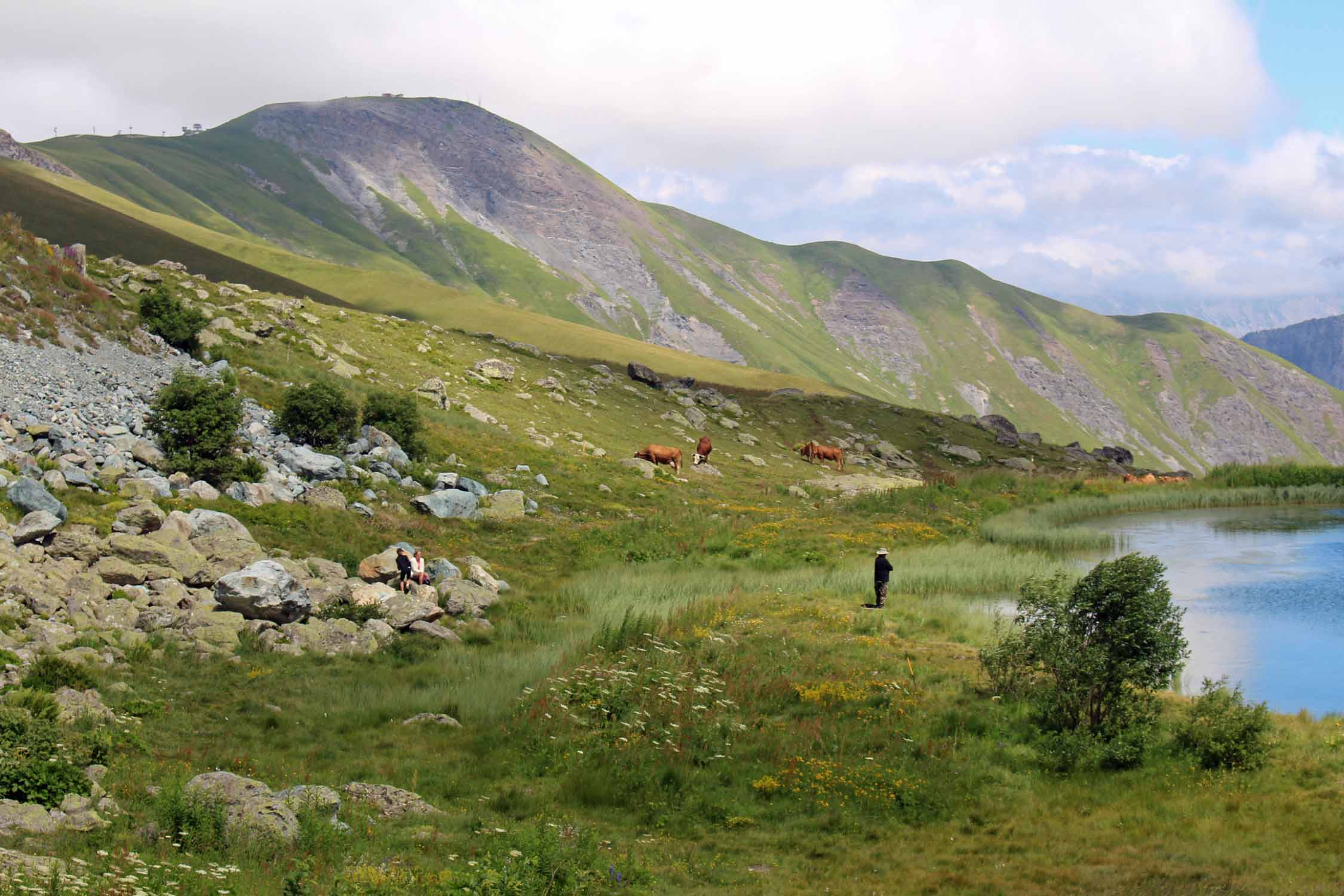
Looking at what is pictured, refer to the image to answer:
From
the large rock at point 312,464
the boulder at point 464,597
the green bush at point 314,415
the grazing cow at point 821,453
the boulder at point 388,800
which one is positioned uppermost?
the green bush at point 314,415

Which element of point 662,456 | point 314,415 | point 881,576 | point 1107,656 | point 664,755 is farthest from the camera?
point 662,456

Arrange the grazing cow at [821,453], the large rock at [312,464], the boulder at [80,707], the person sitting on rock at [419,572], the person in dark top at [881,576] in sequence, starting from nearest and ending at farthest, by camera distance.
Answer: the boulder at [80,707]
the person sitting on rock at [419,572]
the person in dark top at [881,576]
the large rock at [312,464]
the grazing cow at [821,453]

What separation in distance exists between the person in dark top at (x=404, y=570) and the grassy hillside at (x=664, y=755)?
2.93 meters

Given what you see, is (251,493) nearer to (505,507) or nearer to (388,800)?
(505,507)

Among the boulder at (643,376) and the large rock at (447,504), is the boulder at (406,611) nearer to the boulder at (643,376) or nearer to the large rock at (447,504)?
the large rock at (447,504)

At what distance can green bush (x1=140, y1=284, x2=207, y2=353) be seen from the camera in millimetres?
45250

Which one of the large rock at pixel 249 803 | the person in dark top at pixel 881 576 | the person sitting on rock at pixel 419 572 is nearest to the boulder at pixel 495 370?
the person sitting on rock at pixel 419 572

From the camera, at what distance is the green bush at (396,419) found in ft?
139

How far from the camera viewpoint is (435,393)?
2298 inches

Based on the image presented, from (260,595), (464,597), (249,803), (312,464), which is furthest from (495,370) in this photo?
(249,803)

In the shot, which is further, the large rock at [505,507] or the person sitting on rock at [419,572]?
the large rock at [505,507]

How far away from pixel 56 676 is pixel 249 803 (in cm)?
743

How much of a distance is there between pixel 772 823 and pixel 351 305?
98.1m

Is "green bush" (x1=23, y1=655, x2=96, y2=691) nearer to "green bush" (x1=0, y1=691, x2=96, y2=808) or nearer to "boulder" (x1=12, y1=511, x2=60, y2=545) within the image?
"green bush" (x1=0, y1=691, x2=96, y2=808)
